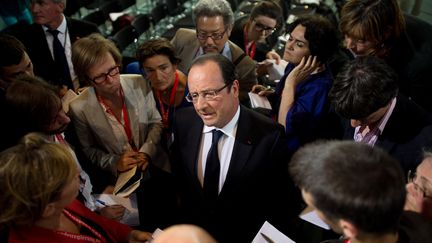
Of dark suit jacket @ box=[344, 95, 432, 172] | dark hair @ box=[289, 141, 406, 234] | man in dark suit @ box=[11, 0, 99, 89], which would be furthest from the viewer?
man in dark suit @ box=[11, 0, 99, 89]

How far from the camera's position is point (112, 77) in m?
2.56

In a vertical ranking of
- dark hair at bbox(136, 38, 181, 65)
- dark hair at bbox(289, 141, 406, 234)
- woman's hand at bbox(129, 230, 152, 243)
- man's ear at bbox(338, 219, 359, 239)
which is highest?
dark hair at bbox(289, 141, 406, 234)

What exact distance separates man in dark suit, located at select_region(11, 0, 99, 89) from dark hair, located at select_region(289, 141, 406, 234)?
3.11 m

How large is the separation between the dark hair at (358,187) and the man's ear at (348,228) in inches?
0.7

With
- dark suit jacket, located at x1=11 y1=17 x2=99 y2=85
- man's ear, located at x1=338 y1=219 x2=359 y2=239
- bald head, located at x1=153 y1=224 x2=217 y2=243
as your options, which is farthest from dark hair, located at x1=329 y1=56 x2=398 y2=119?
dark suit jacket, located at x1=11 y1=17 x2=99 y2=85

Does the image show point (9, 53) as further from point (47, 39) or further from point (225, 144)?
point (225, 144)

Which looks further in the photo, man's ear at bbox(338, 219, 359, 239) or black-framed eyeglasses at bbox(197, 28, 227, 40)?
black-framed eyeglasses at bbox(197, 28, 227, 40)

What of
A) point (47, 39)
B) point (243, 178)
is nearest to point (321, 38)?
point (243, 178)

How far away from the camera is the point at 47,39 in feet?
12.4

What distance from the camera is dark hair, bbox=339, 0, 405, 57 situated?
2648 mm

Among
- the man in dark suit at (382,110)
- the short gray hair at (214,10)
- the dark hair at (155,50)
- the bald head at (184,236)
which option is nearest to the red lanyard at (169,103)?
the dark hair at (155,50)

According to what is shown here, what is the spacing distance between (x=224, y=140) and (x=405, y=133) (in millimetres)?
1034

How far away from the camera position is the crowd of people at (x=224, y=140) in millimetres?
1331

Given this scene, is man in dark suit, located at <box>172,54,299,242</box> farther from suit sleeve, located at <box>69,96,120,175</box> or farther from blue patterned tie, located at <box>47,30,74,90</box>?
blue patterned tie, located at <box>47,30,74,90</box>
